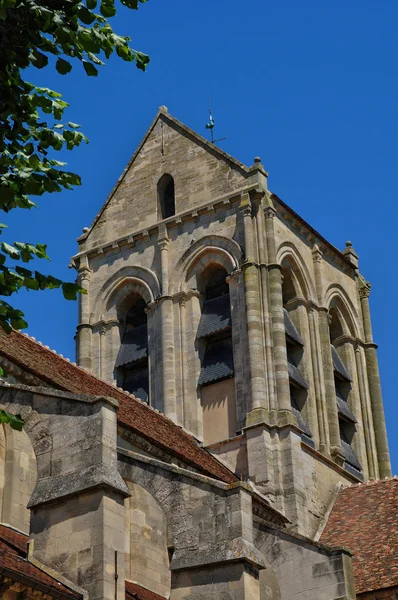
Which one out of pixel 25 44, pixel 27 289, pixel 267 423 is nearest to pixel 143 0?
pixel 25 44

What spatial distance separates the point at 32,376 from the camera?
57.6ft

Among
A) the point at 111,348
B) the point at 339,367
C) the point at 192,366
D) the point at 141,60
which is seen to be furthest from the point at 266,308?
the point at 141,60

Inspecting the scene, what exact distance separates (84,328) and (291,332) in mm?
4859

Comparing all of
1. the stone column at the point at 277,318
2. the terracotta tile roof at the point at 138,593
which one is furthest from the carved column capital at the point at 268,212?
the terracotta tile roof at the point at 138,593

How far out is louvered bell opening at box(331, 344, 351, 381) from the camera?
2909 centimetres

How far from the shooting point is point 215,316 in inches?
1090

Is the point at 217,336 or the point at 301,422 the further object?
the point at 217,336

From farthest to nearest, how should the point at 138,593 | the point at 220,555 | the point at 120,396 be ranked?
the point at 120,396 < the point at 138,593 < the point at 220,555

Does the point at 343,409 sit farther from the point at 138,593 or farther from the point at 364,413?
the point at 138,593

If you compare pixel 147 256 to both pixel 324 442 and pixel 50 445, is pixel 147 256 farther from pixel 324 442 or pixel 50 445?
pixel 50 445

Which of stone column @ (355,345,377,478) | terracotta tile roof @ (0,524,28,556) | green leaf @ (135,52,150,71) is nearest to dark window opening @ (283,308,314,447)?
stone column @ (355,345,377,478)

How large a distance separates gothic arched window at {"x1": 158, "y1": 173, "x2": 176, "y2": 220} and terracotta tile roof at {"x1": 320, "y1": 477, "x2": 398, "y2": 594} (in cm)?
758

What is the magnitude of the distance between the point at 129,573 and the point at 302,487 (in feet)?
25.1

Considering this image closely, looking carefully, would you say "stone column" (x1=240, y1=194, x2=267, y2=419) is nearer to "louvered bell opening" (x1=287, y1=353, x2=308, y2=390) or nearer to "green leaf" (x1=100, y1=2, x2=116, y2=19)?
"louvered bell opening" (x1=287, y1=353, x2=308, y2=390)
